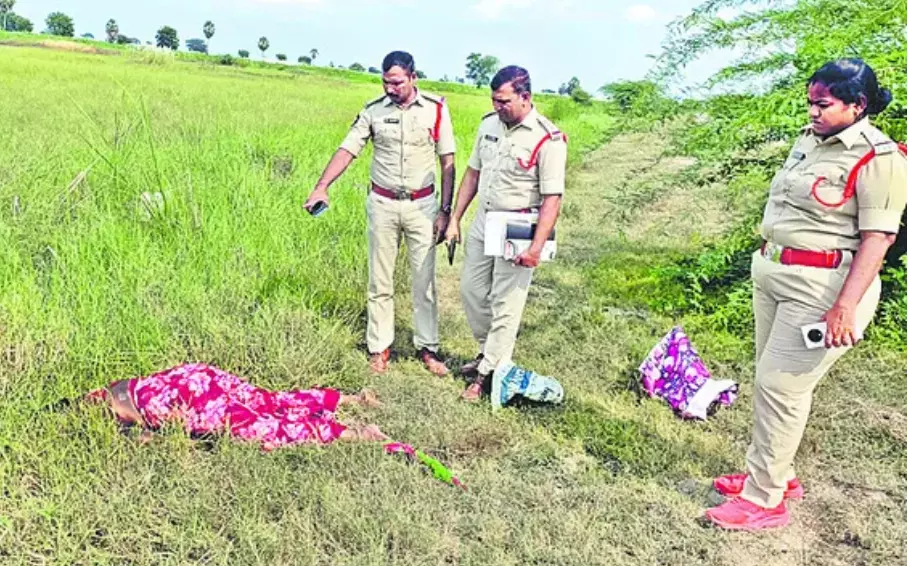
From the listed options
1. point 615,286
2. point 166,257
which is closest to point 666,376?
point 615,286

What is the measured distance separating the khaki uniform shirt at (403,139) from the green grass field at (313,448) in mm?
845

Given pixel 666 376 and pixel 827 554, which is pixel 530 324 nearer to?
pixel 666 376

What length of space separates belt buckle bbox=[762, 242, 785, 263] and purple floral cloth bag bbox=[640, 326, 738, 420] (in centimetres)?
108

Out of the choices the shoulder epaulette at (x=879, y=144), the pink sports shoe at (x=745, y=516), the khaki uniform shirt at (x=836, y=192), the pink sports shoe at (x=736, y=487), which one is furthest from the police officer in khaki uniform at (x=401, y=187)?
the shoulder epaulette at (x=879, y=144)

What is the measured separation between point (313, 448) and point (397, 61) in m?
1.82

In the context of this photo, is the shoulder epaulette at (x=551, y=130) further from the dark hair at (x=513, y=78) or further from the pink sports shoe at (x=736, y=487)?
the pink sports shoe at (x=736, y=487)

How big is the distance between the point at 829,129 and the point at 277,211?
3638 mm

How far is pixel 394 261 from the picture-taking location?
152 inches

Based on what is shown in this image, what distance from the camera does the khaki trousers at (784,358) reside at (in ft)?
7.57

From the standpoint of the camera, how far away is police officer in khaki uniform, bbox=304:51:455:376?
3641 mm

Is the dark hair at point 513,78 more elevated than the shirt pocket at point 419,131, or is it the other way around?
the dark hair at point 513,78

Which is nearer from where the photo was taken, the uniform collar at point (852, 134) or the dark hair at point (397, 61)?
the uniform collar at point (852, 134)

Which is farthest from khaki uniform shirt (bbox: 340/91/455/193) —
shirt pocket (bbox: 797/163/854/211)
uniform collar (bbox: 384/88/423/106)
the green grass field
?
shirt pocket (bbox: 797/163/854/211)

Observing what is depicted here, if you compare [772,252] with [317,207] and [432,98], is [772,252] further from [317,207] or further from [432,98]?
[317,207]
